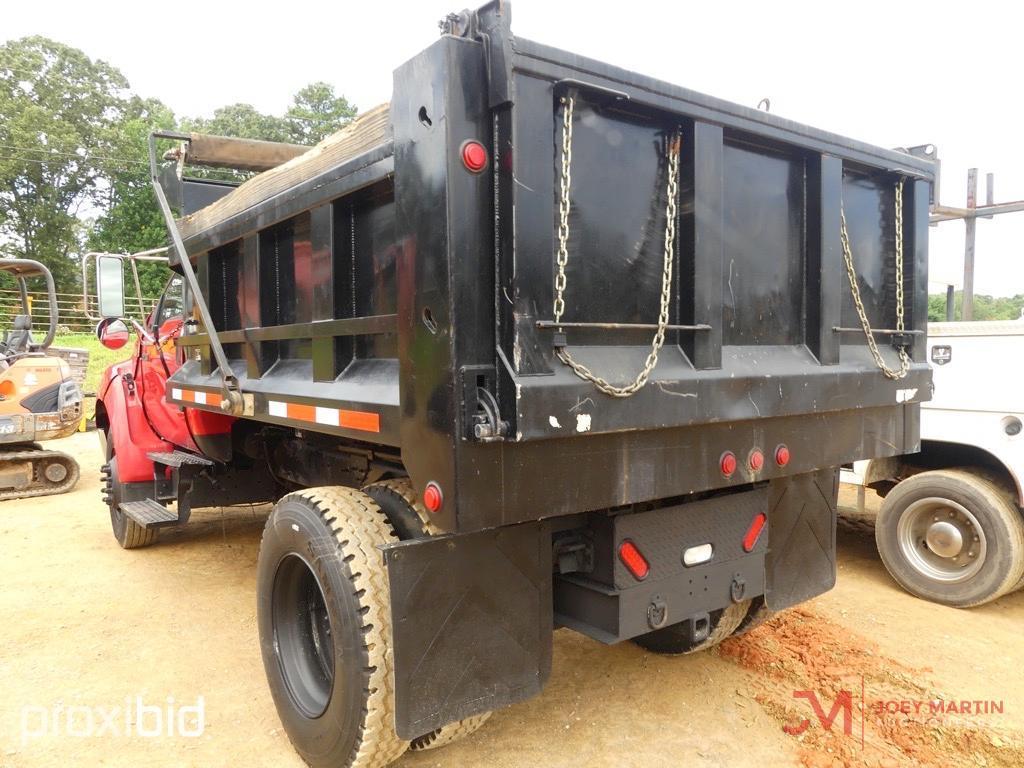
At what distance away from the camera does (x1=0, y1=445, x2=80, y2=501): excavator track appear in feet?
26.8

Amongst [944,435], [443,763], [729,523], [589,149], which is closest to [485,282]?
[589,149]

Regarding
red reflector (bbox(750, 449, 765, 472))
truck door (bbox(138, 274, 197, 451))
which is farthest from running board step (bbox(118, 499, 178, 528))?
red reflector (bbox(750, 449, 765, 472))

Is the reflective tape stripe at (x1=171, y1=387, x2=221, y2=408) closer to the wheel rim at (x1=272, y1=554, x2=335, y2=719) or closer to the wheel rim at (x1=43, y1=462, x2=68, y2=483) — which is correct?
the wheel rim at (x1=272, y1=554, x2=335, y2=719)

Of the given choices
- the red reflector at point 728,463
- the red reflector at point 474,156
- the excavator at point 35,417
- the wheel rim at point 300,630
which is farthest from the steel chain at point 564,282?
the excavator at point 35,417

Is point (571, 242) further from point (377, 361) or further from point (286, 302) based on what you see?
point (286, 302)

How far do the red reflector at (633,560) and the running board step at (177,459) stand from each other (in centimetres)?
328

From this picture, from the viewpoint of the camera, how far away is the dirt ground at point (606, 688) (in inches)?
112

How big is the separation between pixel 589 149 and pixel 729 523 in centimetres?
153

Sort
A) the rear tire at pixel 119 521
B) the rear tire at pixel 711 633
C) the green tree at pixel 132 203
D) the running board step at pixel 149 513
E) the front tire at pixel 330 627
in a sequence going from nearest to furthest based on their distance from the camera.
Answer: the front tire at pixel 330 627 < the rear tire at pixel 711 633 < the running board step at pixel 149 513 < the rear tire at pixel 119 521 < the green tree at pixel 132 203

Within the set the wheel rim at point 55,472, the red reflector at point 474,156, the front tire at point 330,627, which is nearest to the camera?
the red reflector at point 474,156

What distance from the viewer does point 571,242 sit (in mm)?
2232

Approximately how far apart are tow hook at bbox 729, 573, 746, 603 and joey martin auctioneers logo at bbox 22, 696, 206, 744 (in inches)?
89.2

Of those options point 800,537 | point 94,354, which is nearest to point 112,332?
point 800,537

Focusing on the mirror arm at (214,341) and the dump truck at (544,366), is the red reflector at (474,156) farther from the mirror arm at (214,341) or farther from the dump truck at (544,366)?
the mirror arm at (214,341)
